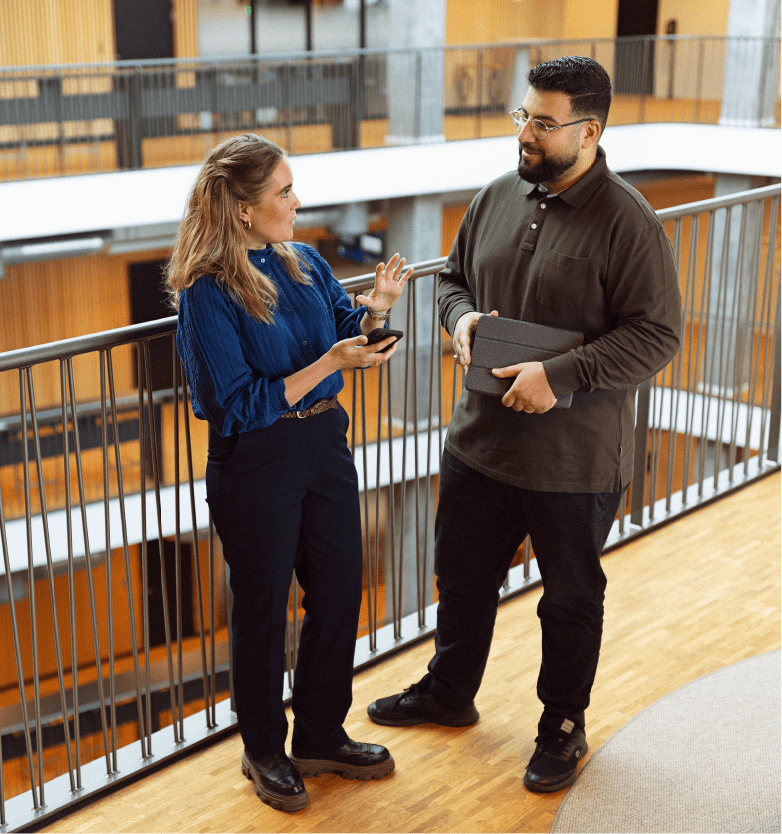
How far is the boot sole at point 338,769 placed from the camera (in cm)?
236

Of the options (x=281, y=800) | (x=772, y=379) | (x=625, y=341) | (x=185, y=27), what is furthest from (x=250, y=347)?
(x=185, y=27)

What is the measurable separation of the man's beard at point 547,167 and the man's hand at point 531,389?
1.28 feet

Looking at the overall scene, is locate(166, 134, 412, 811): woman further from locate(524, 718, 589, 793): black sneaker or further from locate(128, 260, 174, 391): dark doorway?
locate(128, 260, 174, 391): dark doorway

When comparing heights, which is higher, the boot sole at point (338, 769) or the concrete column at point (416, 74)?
the concrete column at point (416, 74)

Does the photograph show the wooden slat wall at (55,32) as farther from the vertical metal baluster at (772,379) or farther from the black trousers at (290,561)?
the black trousers at (290,561)

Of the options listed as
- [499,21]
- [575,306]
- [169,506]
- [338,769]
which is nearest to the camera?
[575,306]

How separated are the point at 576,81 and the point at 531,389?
2.05ft

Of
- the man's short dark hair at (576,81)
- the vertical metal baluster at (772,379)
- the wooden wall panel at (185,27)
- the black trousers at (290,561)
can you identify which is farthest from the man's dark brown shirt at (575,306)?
the wooden wall panel at (185,27)

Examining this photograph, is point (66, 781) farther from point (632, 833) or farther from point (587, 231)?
point (587, 231)

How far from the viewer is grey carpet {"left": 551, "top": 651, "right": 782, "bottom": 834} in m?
2.26

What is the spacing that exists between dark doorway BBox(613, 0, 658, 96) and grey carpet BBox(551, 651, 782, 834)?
12.9 metres

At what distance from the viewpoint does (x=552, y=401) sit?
2.10m

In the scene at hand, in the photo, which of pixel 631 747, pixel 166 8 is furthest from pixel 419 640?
pixel 166 8

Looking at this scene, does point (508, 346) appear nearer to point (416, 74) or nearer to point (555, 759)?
point (555, 759)
